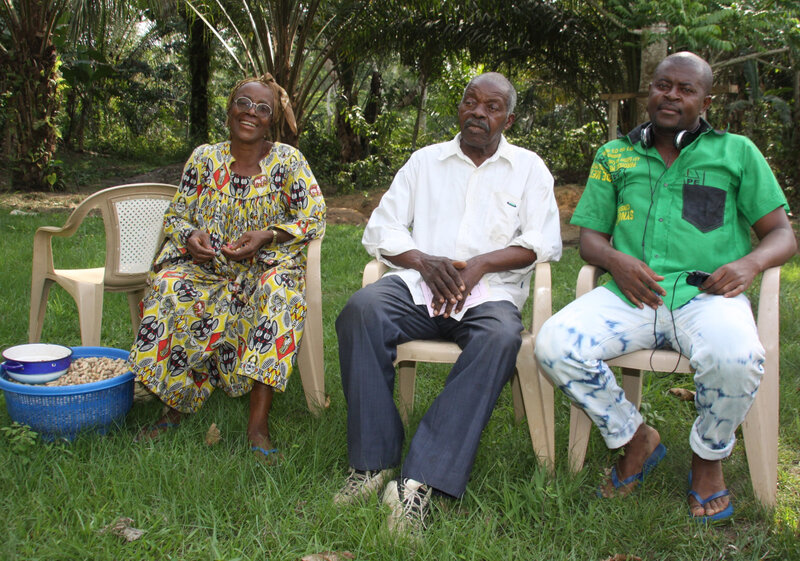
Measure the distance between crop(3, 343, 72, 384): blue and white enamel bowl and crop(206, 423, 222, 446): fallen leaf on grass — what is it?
2.20 ft

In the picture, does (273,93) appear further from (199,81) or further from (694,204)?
(199,81)

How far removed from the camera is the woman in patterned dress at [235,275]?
2949 millimetres

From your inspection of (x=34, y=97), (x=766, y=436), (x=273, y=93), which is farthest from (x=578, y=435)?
(x=34, y=97)

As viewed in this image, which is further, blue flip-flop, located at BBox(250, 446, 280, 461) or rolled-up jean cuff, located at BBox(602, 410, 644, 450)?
blue flip-flop, located at BBox(250, 446, 280, 461)

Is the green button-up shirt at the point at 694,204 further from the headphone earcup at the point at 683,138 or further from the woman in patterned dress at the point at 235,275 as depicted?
the woman in patterned dress at the point at 235,275

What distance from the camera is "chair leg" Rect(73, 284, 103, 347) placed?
337cm

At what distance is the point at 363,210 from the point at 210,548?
8.34 metres

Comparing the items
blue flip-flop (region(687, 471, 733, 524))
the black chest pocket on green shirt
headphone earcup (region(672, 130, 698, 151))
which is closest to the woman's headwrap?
headphone earcup (region(672, 130, 698, 151))

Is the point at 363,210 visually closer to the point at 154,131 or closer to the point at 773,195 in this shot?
the point at 773,195

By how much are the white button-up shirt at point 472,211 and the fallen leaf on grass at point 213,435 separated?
1.03 metres

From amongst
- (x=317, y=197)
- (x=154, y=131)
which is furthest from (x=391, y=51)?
(x=154, y=131)

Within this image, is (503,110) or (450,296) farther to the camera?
(503,110)

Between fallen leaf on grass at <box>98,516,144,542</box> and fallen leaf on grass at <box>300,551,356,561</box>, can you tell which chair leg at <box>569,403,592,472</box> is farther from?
fallen leaf on grass at <box>98,516,144,542</box>

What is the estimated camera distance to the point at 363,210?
33.8 feet
